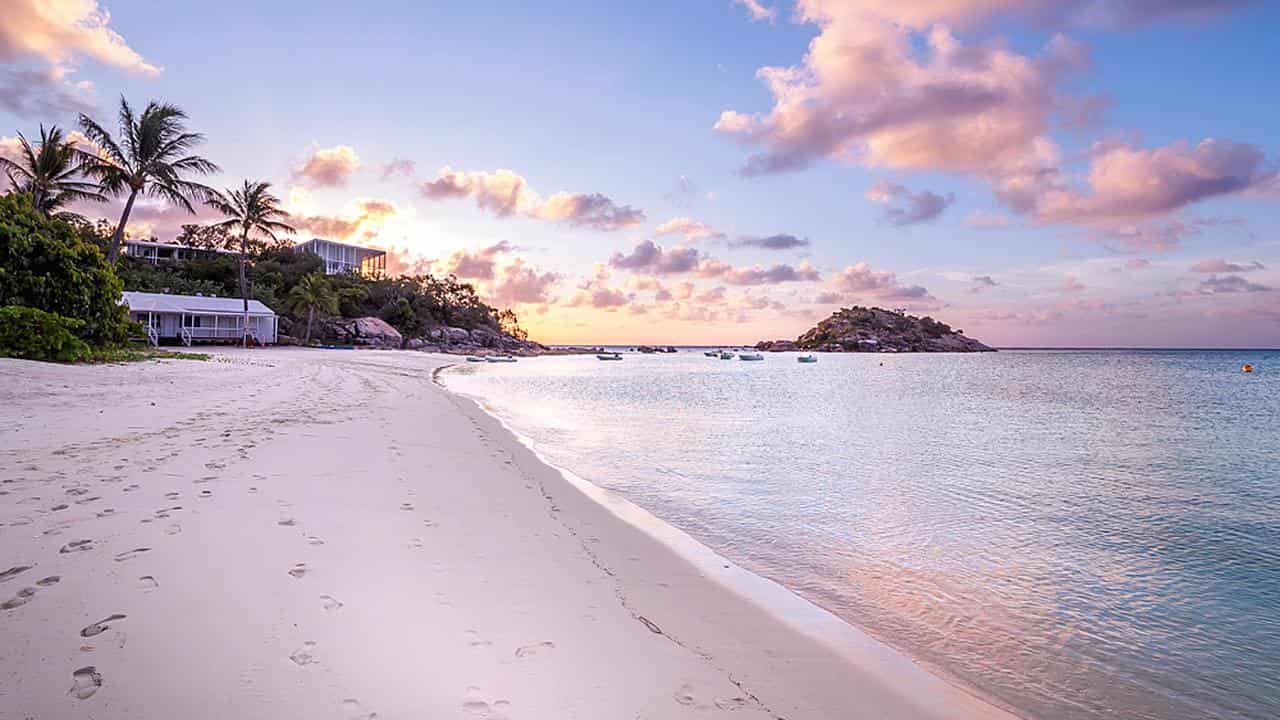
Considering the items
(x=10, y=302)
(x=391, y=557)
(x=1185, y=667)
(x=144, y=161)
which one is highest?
(x=144, y=161)

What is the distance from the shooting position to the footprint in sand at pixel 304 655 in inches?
107

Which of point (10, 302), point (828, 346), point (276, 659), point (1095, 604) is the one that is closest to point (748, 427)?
point (1095, 604)

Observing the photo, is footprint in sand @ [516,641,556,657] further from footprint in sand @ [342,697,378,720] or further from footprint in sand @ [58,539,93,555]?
footprint in sand @ [58,539,93,555]

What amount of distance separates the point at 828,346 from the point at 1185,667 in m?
152

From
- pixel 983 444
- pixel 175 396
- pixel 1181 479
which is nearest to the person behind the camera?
pixel 1181 479

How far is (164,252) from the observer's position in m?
65.5

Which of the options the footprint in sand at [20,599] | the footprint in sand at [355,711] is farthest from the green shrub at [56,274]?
the footprint in sand at [355,711]

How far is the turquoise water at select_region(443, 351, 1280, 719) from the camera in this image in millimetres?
3906

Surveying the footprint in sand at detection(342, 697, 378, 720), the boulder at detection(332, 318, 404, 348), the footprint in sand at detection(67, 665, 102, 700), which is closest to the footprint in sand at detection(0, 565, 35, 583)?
the footprint in sand at detection(67, 665, 102, 700)

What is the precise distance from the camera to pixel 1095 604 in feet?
16.3

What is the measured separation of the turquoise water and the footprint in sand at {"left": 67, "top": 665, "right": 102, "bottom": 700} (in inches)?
170

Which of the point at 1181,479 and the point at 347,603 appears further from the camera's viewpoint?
the point at 1181,479

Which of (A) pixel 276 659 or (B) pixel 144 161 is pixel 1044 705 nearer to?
(A) pixel 276 659

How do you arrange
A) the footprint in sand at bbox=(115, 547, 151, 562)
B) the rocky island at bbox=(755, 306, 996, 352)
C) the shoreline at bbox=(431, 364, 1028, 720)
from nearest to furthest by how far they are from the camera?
the shoreline at bbox=(431, 364, 1028, 720)
the footprint in sand at bbox=(115, 547, 151, 562)
the rocky island at bbox=(755, 306, 996, 352)
